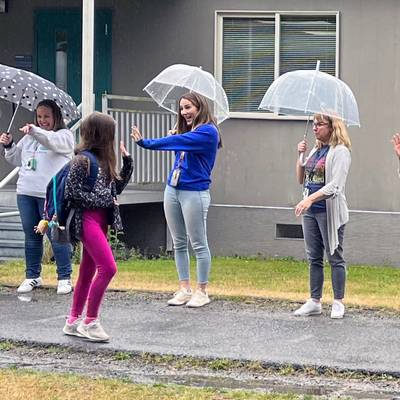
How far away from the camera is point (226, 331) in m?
8.62

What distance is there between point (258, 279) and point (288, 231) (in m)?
2.81

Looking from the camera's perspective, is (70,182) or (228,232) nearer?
(70,182)

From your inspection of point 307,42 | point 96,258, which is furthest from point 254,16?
point 96,258

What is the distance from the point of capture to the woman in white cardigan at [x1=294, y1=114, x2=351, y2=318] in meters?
8.98

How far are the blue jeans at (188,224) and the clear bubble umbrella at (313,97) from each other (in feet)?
3.36

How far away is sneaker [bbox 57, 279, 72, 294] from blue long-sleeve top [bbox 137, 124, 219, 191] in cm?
164

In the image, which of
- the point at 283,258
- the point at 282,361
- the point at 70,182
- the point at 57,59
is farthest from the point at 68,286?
the point at 57,59

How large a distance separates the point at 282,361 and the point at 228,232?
7.64 meters

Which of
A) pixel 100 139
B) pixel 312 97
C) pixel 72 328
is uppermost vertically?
pixel 312 97

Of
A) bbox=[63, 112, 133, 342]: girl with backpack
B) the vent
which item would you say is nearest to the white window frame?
the vent

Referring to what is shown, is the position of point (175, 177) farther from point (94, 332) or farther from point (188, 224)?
point (94, 332)

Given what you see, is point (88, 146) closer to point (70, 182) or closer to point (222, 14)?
point (70, 182)

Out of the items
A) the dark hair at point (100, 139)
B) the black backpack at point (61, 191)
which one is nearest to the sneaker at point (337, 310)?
the dark hair at point (100, 139)

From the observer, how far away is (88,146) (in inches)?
321
